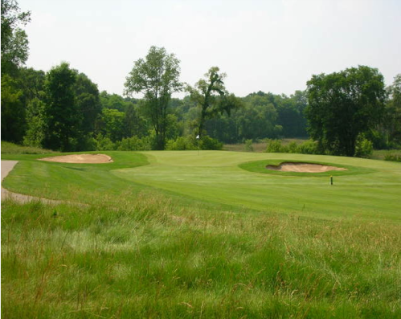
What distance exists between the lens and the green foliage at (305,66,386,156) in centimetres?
5709

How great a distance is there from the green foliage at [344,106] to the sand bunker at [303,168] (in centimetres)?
2820

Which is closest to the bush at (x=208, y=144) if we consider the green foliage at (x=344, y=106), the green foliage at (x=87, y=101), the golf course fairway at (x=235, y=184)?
the green foliage at (x=344, y=106)

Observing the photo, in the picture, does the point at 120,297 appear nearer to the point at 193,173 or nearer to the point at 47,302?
the point at 47,302

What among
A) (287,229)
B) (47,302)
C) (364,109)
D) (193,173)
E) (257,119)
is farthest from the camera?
(257,119)

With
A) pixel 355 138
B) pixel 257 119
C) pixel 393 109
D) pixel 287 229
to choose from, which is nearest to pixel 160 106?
pixel 355 138

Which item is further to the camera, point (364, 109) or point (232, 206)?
point (364, 109)

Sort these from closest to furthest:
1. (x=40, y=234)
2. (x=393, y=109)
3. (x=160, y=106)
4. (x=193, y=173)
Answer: (x=40, y=234) → (x=193, y=173) → (x=393, y=109) → (x=160, y=106)

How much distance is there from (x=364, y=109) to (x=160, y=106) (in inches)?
1267

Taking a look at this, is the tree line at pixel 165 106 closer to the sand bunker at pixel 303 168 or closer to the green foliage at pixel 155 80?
the green foliage at pixel 155 80

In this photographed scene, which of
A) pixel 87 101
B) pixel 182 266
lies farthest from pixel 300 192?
pixel 87 101

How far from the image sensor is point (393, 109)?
197 feet

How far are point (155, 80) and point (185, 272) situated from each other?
6233 centimetres

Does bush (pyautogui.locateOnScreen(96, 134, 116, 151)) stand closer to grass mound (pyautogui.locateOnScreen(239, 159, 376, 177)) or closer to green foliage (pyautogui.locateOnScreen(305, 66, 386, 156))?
green foliage (pyautogui.locateOnScreen(305, 66, 386, 156))

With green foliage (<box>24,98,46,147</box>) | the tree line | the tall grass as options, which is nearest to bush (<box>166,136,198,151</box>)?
the tree line
